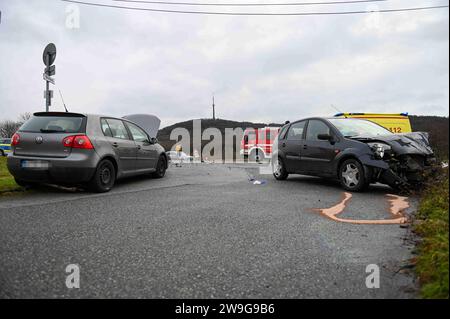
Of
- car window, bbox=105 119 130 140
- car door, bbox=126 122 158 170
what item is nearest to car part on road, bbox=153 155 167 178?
car door, bbox=126 122 158 170

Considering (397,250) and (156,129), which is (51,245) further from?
(156,129)

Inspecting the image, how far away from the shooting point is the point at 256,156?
2022cm

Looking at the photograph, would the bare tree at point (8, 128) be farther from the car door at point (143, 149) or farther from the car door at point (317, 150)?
the car door at point (317, 150)

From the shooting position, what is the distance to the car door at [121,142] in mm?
7008

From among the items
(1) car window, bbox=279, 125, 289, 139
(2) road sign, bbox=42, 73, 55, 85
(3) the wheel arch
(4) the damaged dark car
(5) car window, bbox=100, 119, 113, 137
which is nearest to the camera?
(4) the damaged dark car

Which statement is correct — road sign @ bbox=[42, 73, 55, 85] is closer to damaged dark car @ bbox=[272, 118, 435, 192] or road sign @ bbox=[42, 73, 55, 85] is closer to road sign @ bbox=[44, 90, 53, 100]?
road sign @ bbox=[44, 90, 53, 100]

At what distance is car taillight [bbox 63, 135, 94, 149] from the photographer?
6059 mm

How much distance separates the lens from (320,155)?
7359mm

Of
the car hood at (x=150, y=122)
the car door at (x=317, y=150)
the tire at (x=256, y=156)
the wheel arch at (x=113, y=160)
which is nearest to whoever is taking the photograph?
the wheel arch at (x=113, y=160)

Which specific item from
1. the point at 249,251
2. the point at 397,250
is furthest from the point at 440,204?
the point at 249,251

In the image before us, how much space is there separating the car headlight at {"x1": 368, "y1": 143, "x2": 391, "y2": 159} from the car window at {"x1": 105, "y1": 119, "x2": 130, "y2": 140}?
17.0ft

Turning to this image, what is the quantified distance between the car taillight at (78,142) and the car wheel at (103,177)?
461 millimetres

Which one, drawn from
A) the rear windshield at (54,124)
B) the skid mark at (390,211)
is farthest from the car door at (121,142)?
the skid mark at (390,211)

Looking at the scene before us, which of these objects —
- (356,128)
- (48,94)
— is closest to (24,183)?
(48,94)
